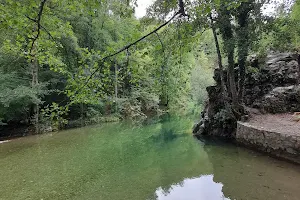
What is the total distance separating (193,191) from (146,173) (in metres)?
1.71

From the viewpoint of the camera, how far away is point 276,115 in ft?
34.4

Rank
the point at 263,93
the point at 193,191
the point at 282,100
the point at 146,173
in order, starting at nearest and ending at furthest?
the point at 193,191
the point at 146,173
the point at 282,100
the point at 263,93

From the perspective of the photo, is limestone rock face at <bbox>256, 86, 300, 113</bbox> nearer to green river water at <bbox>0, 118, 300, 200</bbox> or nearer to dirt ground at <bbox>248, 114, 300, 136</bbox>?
dirt ground at <bbox>248, 114, 300, 136</bbox>

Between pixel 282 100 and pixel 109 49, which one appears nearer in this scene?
pixel 109 49

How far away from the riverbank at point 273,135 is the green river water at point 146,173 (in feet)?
1.22

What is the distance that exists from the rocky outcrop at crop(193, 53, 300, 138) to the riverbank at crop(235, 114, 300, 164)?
30.7 inches

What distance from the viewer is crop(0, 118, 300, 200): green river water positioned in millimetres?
5512

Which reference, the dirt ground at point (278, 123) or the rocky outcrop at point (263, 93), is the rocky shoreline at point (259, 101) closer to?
the rocky outcrop at point (263, 93)

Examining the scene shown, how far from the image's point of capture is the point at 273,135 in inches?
311

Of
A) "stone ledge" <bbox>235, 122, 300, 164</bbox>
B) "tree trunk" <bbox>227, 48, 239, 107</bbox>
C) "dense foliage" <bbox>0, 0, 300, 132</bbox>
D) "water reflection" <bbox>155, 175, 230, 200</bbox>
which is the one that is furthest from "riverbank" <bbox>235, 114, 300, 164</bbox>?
"water reflection" <bbox>155, 175, 230, 200</bbox>

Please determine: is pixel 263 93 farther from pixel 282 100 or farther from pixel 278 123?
pixel 278 123

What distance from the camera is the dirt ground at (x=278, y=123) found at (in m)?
7.85

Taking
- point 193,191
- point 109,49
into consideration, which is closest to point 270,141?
point 193,191

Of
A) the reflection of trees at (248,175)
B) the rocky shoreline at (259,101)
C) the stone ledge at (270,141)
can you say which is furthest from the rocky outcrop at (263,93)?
the reflection of trees at (248,175)
